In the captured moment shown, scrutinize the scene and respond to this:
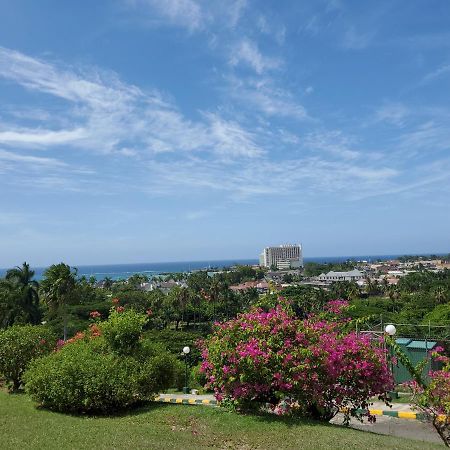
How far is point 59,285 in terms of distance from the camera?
30.1 metres

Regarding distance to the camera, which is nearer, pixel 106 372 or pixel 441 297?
pixel 106 372

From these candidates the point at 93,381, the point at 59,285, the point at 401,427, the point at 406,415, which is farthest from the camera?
the point at 59,285

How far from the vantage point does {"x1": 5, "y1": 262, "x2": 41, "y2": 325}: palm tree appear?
34969 millimetres

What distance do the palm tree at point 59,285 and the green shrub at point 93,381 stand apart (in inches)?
765

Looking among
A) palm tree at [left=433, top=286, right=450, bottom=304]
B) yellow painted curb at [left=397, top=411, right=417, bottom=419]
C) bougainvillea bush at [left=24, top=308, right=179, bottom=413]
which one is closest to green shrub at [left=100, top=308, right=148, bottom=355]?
bougainvillea bush at [left=24, top=308, right=179, bottom=413]

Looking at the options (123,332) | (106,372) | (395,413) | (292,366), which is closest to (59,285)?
(123,332)

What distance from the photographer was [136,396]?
36.0 feet

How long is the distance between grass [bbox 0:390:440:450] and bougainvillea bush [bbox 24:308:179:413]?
0.44m

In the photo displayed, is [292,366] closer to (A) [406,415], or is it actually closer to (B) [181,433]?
(B) [181,433]

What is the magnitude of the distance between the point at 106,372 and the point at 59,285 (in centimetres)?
2128

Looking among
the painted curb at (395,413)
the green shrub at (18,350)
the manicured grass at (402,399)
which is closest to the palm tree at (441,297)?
the manicured grass at (402,399)

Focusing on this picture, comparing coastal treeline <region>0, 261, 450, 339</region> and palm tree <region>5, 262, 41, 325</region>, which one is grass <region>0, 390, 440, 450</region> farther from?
palm tree <region>5, 262, 41, 325</region>

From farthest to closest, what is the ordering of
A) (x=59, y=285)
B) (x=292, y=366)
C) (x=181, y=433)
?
(x=59, y=285)
(x=292, y=366)
(x=181, y=433)

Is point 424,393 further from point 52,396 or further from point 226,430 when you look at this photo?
point 52,396
